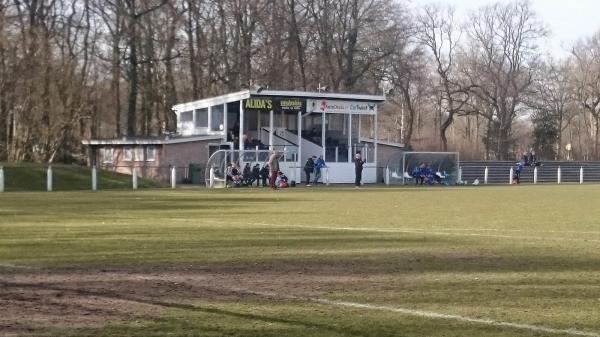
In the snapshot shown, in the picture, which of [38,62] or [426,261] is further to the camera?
[38,62]

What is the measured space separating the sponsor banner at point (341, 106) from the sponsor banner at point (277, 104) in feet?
2.30

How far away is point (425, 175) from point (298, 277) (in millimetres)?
42875

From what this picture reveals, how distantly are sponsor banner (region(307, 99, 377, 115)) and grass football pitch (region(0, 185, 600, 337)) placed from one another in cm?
3190

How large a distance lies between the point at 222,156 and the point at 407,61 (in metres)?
25.9

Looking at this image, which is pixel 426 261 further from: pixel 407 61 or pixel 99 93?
pixel 407 61

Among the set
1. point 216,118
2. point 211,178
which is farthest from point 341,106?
point 211,178

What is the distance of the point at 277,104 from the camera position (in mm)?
50250

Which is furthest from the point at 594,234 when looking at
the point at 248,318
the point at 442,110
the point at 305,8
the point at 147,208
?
the point at 442,110

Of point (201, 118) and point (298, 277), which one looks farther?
point (201, 118)

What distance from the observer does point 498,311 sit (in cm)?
808

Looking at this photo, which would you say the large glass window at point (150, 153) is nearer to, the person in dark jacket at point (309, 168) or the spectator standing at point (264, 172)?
the spectator standing at point (264, 172)

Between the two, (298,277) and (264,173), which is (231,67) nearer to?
(264,173)

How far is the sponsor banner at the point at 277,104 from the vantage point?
162ft

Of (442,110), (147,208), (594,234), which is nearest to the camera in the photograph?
(594,234)
